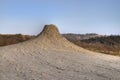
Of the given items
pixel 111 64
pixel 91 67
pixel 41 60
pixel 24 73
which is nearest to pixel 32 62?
pixel 41 60

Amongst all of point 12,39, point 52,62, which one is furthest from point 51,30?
point 12,39

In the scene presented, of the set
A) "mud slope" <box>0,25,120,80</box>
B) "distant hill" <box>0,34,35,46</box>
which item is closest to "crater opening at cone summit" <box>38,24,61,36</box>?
"mud slope" <box>0,25,120,80</box>

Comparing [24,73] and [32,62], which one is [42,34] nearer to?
[32,62]

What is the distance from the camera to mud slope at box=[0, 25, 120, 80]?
7.56 meters

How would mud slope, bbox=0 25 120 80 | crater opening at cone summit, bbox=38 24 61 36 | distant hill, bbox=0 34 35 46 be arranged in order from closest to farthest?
mud slope, bbox=0 25 120 80 → crater opening at cone summit, bbox=38 24 61 36 → distant hill, bbox=0 34 35 46

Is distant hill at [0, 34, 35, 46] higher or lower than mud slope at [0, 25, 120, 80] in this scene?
higher

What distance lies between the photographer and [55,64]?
8297 millimetres

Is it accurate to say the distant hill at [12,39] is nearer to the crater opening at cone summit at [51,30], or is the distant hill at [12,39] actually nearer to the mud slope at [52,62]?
the crater opening at cone summit at [51,30]

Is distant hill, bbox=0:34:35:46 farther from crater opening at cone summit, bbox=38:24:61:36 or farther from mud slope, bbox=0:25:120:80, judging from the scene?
mud slope, bbox=0:25:120:80

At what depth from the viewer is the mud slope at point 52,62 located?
7.56 meters

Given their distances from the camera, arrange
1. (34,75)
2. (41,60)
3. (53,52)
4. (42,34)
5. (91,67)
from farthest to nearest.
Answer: (42,34) < (53,52) < (41,60) < (91,67) < (34,75)

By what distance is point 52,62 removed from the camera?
8.45m

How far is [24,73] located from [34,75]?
11.5 inches

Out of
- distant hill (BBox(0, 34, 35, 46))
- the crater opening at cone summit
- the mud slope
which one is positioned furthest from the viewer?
distant hill (BBox(0, 34, 35, 46))
